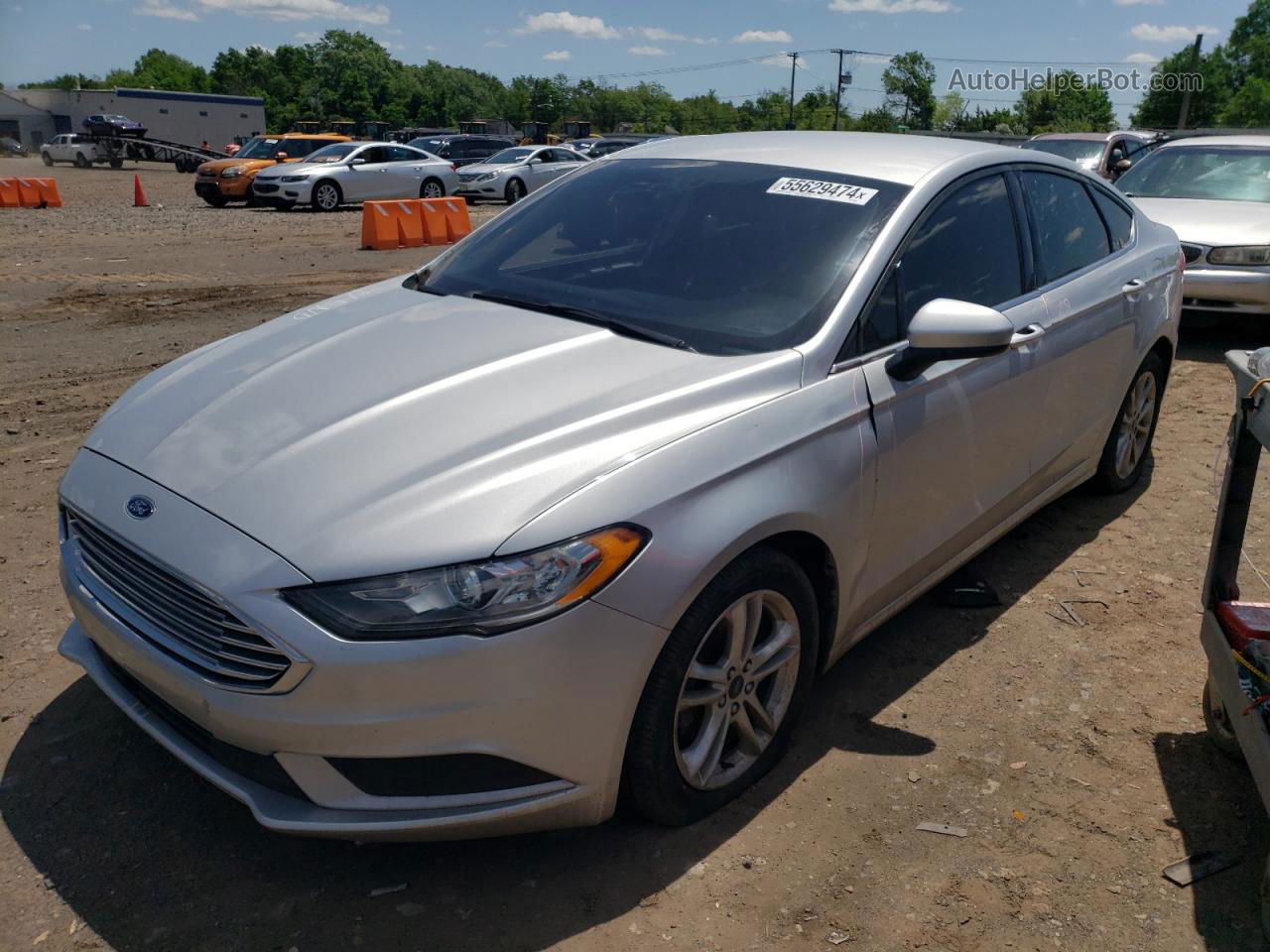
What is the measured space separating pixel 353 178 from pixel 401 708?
67.0 feet

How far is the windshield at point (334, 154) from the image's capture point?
21125 mm

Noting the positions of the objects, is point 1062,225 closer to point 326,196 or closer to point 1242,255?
point 1242,255

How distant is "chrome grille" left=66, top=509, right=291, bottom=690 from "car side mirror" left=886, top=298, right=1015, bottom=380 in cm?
192

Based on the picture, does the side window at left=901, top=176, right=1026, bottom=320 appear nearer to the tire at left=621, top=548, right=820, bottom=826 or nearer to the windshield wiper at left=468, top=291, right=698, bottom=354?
→ the windshield wiper at left=468, top=291, right=698, bottom=354

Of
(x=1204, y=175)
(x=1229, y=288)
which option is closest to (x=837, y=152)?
(x=1229, y=288)

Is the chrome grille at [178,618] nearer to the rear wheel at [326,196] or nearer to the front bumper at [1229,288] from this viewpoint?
the front bumper at [1229,288]

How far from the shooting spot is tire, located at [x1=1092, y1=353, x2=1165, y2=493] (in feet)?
16.1

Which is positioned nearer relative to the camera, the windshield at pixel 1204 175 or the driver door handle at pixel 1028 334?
the driver door handle at pixel 1028 334

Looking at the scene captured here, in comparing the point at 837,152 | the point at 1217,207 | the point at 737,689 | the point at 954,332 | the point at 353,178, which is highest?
the point at 353,178

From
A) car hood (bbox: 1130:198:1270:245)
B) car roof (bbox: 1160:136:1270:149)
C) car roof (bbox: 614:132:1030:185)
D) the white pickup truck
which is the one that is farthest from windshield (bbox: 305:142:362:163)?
the white pickup truck

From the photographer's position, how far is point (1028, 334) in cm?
375

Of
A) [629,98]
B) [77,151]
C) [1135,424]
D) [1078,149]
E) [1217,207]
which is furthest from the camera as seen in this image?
[629,98]

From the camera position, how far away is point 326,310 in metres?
3.66

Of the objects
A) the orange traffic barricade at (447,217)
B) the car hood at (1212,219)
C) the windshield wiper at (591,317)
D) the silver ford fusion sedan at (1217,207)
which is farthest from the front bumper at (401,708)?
the orange traffic barricade at (447,217)
